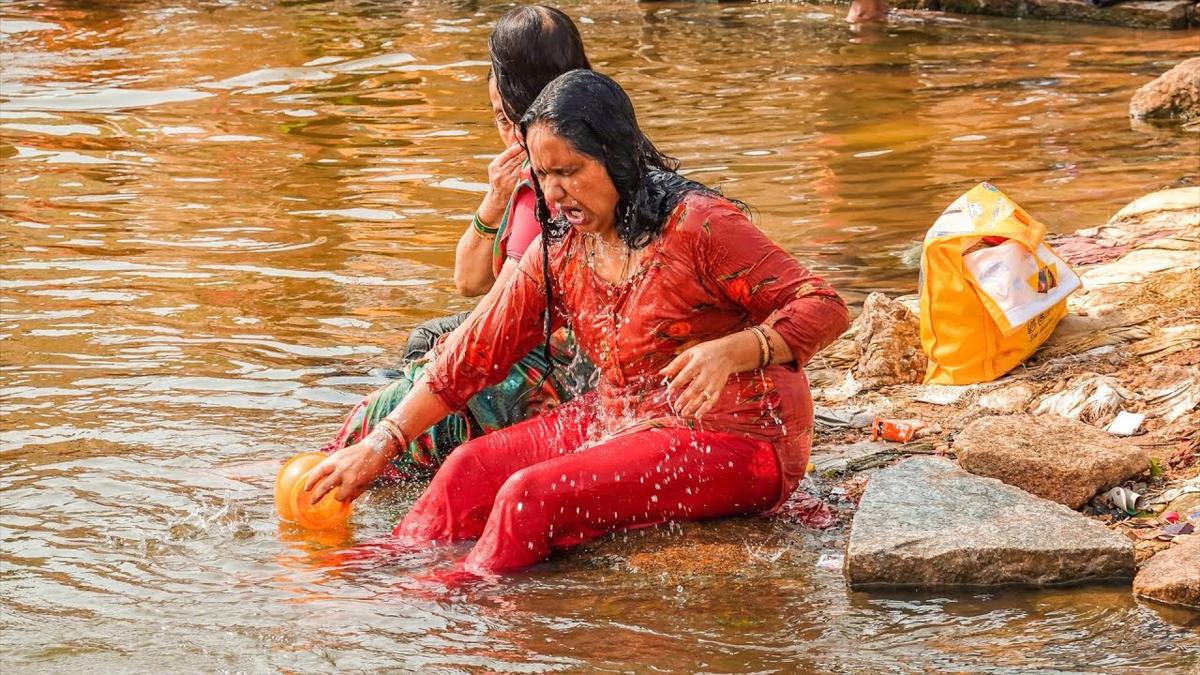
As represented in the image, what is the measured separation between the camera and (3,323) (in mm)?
7609

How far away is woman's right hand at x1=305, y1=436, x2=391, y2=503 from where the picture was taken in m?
4.49

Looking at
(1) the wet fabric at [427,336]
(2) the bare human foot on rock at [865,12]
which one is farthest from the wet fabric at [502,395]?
(2) the bare human foot on rock at [865,12]

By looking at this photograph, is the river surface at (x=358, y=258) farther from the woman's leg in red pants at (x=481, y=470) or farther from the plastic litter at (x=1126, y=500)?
the plastic litter at (x=1126, y=500)

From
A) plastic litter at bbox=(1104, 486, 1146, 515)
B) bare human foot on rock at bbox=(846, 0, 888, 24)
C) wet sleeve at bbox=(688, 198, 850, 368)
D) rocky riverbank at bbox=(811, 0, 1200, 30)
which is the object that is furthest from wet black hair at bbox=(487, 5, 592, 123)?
bare human foot on rock at bbox=(846, 0, 888, 24)

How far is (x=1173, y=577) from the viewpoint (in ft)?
12.4

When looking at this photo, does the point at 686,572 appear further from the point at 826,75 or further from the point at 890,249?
the point at 826,75

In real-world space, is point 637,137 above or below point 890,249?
above

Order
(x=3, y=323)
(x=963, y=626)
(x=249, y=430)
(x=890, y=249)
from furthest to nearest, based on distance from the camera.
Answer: (x=890, y=249)
(x=3, y=323)
(x=249, y=430)
(x=963, y=626)

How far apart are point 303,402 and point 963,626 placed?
3384 mm

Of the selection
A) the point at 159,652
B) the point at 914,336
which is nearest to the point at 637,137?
the point at 159,652

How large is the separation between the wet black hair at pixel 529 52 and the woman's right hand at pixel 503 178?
0.21 metres

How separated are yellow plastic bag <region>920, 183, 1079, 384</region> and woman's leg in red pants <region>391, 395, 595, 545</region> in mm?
1837

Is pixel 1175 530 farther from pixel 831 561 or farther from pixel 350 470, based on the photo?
pixel 350 470

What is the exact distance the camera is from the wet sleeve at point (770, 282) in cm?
414
